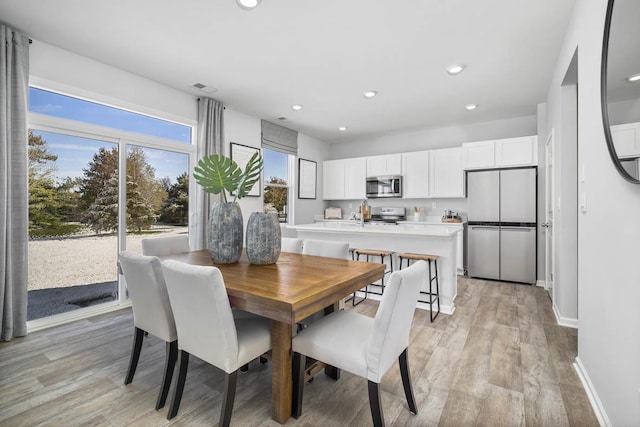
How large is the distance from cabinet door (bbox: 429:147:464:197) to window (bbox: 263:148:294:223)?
2636mm

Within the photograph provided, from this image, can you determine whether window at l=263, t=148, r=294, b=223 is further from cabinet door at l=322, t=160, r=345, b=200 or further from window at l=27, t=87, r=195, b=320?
window at l=27, t=87, r=195, b=320

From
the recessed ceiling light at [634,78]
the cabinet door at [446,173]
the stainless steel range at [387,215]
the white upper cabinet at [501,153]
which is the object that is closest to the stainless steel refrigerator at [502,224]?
the white upper cabinet at [501,153]

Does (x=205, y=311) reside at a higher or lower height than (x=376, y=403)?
higher

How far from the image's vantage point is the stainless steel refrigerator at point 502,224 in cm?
432

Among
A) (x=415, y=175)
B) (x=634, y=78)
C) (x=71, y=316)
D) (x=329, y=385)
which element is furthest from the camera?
(x=415, y=175)

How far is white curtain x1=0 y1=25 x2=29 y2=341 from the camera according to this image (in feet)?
8.01

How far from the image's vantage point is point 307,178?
6.14 meters

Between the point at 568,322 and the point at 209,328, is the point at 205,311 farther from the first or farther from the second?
the point at 568,322

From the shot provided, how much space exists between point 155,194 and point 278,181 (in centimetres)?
231

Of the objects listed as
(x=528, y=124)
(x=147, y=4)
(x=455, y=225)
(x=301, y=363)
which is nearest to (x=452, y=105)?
(x=528, y=124)

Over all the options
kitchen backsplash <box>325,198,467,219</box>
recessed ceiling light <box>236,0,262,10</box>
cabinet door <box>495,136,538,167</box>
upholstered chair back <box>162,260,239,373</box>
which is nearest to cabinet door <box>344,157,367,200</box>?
kitchen backsplash <box>325,198,467,219</box>

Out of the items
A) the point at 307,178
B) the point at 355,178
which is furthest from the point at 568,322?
the point at 307,178

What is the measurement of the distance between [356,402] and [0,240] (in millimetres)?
3068

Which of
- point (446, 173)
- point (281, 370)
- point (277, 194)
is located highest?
point (446, 173)
